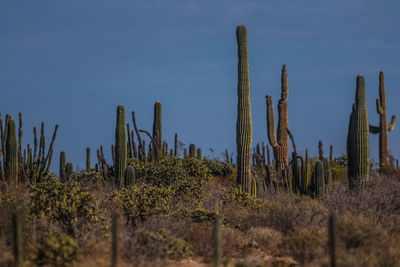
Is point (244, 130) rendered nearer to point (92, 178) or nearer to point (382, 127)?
point (92, 178)

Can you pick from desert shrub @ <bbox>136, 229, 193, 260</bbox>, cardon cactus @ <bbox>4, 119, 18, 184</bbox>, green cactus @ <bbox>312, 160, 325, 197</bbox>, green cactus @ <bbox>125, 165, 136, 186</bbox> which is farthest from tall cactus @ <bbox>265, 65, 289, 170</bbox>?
desert shrub @ <bbox>136, 229, 193, 260</bbox>

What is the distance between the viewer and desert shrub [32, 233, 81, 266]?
1010cm

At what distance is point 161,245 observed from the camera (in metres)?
10.9

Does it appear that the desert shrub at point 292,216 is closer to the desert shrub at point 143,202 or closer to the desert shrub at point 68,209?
the desert shrub at point 143,202

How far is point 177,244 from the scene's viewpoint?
36.0 feet

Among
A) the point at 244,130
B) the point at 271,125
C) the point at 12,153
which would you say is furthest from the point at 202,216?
the point at 271,125

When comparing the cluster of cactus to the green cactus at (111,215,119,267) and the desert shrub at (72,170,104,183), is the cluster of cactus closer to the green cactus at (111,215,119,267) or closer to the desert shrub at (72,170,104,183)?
the desert shrub at (72,170,104,183)

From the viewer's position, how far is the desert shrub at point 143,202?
13.6 metres

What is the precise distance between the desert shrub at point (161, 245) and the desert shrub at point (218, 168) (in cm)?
1727

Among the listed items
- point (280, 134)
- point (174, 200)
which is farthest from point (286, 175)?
point (280, 134)

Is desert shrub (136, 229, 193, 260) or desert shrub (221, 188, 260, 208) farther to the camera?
desert shrub (221, 188, 260, 208)

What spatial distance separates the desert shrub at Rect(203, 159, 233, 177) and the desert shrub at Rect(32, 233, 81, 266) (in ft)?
60.3

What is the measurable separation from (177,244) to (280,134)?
1565 centimetres

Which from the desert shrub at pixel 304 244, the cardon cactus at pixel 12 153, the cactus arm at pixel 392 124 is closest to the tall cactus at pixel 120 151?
the cardon cactus at pixel 12 153
